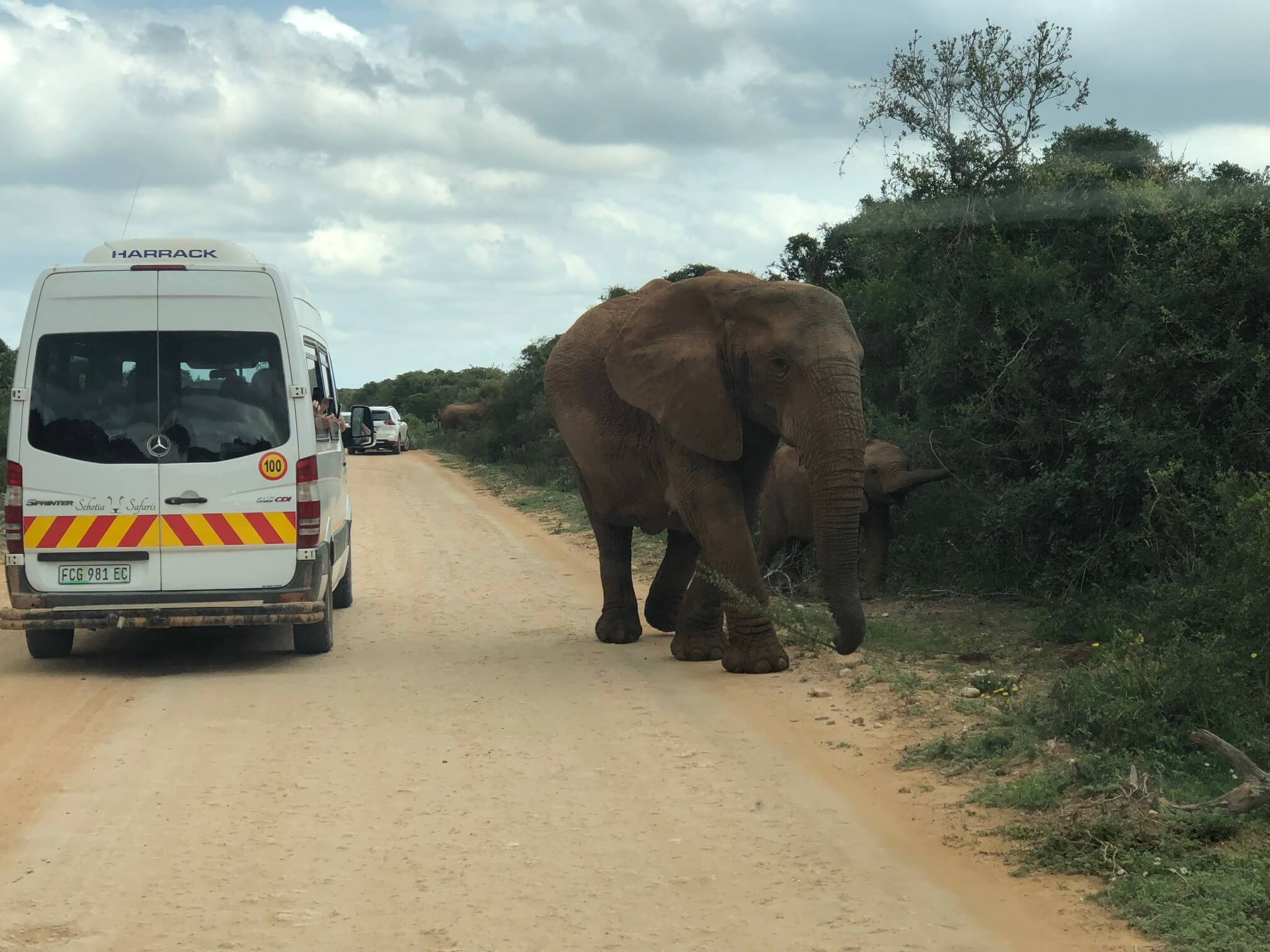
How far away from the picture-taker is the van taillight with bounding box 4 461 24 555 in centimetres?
953

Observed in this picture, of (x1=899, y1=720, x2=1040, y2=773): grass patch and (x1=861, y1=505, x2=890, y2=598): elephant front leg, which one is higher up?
(x1=861, y1=505, x2=890, y2=598): elephant front leg

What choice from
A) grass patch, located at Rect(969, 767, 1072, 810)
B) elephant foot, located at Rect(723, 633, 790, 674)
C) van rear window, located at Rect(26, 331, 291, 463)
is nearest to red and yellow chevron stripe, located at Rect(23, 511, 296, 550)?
van rear window, located at Rect(26, 331, 291, 463)

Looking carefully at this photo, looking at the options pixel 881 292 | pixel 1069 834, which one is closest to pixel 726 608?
pixel 1069 834

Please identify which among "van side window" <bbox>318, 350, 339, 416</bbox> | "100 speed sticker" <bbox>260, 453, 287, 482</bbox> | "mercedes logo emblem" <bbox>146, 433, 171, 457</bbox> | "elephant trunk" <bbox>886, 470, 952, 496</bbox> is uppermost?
"van side window" <bbox>318, 350, 339, 416</bbox>

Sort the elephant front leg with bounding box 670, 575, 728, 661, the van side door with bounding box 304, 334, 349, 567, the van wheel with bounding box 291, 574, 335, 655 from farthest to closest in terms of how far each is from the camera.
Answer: the van side door with bounding box 304, 334, 349, 567
the van wheel with bounding box 291, 574, 335, 655
the elephant front leg with bounding box 670, 575, 728, 661

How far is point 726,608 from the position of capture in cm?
951

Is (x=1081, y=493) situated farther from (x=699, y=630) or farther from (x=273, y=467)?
(x=273, y=467)

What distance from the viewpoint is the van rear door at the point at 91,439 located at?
9.55 metres

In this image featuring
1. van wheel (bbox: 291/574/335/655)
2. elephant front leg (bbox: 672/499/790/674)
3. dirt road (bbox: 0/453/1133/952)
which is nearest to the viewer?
dirt road (bbox: 0/453/1133/952)

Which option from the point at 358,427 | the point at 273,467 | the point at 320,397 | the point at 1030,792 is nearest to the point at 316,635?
the point at 273,467

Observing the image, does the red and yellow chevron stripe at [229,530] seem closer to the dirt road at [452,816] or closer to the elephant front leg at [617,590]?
the dirt road at [452,816]

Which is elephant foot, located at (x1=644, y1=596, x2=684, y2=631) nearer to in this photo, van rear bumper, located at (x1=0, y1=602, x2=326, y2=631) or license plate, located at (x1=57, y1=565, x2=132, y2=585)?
van rear bumper, located at (x1=0, y1=602, x2=326, y2=631)

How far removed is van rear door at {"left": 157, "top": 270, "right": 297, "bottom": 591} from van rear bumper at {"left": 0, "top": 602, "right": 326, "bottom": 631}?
0.16 m

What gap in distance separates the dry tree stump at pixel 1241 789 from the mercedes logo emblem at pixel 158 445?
6715 millimetres
